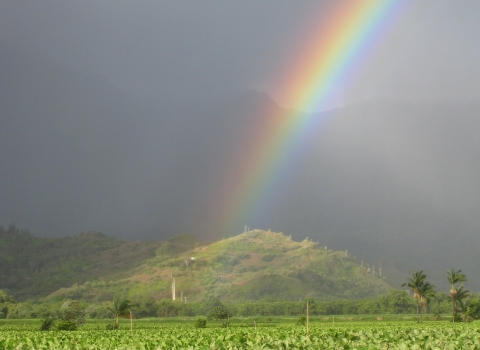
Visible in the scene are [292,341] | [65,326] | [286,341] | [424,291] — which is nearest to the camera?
[286,341]

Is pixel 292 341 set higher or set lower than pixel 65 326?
higher

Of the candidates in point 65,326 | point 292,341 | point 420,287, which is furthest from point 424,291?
point 292,341

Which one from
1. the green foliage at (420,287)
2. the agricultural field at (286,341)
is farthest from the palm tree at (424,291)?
the agricultural field at (286,341)

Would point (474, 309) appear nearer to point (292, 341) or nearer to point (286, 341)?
point (292, 341)

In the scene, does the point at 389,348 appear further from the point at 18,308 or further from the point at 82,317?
the point at 18,308

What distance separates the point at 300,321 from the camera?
110 metres

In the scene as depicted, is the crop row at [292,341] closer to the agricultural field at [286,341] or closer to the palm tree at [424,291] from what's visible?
the agricultural field at [286,341]

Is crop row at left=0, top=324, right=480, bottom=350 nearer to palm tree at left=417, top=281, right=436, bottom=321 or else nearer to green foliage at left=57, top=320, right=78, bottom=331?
green foliage at left=57, top=320, right=78, bottom=331

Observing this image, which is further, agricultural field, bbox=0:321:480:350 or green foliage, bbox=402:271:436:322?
green foliage, bbox=402:271:436:322

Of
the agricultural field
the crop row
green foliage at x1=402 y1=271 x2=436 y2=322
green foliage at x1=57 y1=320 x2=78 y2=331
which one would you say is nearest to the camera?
the crop row

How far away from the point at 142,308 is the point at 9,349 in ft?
525

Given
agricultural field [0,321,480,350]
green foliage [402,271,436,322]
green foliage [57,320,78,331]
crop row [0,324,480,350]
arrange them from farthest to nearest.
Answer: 1. green foliage [402,271,436,322]
2. green foliage [57,320,78,331]
3. agricultural field [0,321,480,350]
4. crop row [0,324,480,350]

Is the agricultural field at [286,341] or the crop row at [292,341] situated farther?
the agricultural field at [286,341]

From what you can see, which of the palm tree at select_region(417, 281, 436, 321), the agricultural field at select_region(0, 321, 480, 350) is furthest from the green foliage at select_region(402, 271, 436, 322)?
the agricultural field at select_region(0, 321, 480, 350)
